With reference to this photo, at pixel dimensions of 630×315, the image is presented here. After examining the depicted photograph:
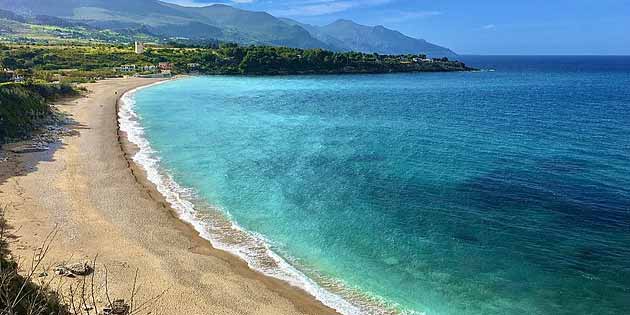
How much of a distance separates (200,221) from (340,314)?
398 inches

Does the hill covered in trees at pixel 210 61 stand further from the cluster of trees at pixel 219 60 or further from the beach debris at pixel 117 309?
the beach debris at pixel 117 309

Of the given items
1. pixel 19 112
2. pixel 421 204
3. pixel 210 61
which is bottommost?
pixel 421 204

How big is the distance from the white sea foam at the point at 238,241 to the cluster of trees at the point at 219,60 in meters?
81.0

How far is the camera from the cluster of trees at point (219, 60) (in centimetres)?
10401

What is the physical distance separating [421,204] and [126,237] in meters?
14.5

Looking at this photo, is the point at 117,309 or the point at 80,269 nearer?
the point at 117,309

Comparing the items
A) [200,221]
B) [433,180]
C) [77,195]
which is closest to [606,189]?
[433,180]

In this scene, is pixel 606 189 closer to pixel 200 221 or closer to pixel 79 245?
pixel 200 221

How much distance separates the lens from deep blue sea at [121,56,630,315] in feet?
56.1

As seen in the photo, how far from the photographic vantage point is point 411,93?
300 feet

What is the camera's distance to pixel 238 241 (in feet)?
68.6

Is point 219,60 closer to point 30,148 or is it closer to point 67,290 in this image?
point 30,148

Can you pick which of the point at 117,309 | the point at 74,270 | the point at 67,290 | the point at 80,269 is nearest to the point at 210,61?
the point at 80,269

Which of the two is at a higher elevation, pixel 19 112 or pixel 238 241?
pixel 19 112
